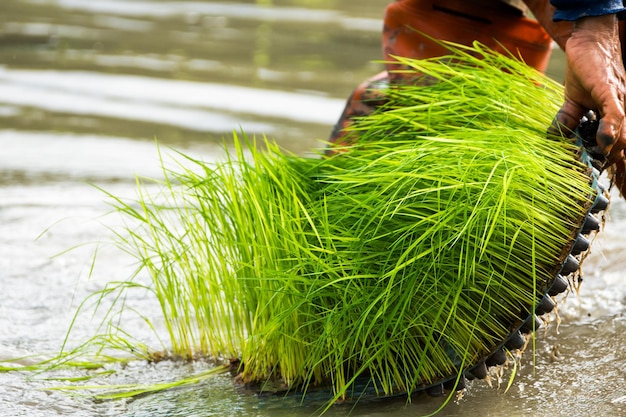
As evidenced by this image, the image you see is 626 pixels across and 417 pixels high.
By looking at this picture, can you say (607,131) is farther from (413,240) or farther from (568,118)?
(413,240)

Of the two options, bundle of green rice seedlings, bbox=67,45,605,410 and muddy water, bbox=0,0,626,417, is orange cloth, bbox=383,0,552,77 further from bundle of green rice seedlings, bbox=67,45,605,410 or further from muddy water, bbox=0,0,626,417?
muddy water, bbox=0,0,626,417

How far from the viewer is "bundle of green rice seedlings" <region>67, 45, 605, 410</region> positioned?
1.70m

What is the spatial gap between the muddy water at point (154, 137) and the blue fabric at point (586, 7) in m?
0.51

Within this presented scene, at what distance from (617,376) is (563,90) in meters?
0.68

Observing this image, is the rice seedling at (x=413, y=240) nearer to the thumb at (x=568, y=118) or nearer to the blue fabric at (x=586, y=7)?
the thumb at (x=568, y=118)

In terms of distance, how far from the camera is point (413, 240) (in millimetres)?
1734

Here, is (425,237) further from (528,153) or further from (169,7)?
(169,7)

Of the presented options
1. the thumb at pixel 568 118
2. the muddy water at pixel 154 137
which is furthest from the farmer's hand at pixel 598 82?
the muddy water at pixel 154 137

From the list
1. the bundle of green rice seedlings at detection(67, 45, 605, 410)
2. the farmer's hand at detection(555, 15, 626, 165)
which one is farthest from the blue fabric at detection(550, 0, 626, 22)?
the bundle of green rice seedlings at detection(67, 45, 605, 410)

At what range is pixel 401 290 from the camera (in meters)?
1.71

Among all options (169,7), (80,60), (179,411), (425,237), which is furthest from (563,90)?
(169,7)

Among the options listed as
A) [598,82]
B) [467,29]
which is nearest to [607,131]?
[598,82]

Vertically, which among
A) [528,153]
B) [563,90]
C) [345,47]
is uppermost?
[345,47]

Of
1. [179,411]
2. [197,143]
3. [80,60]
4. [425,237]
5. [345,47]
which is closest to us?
[425,237]
